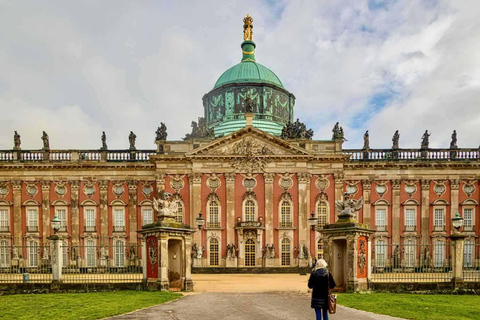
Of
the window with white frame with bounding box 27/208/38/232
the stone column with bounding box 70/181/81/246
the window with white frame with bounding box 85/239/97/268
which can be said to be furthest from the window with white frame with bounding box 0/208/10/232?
the window with white frame with bounding box 85/239/97/268

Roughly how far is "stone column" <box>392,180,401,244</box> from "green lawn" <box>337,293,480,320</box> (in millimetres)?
23693

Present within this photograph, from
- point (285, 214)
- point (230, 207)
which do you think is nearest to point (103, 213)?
point (230, 207)

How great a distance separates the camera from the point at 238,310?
1586cm

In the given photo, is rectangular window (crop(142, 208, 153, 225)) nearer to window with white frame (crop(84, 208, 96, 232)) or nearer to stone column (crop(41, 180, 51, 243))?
window with white frame (crop(84, 208, 96, 232))

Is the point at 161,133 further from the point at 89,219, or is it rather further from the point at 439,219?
the point at 439,219

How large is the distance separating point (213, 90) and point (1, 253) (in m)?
31.2

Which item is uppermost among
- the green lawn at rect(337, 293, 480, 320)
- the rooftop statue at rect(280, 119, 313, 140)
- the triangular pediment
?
the rooftop statue at rect(280, 119, 313, 140)

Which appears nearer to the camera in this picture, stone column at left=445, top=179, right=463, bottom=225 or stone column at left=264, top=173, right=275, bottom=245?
stone column at left=264, top=173, right=275, bottom=245

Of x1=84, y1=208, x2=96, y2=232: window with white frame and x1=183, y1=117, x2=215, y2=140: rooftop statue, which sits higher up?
x1=183, y1=117, x2=215, y2=140: rooftop statue

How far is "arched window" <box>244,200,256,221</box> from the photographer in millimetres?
42688

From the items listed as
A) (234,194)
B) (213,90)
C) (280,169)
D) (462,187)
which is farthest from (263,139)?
(462,187)

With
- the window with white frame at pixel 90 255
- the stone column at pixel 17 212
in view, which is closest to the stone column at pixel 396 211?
the window with white frame at pixel 90 255

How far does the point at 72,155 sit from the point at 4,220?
9899 mm

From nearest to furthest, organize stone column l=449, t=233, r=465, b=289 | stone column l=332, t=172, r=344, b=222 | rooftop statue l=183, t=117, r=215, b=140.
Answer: stone column l=449, t=233, r=465, b=289, stone column l=332, t=172, r=344, b=222, rooftop statue l=183, t=117, r=215, b=140
